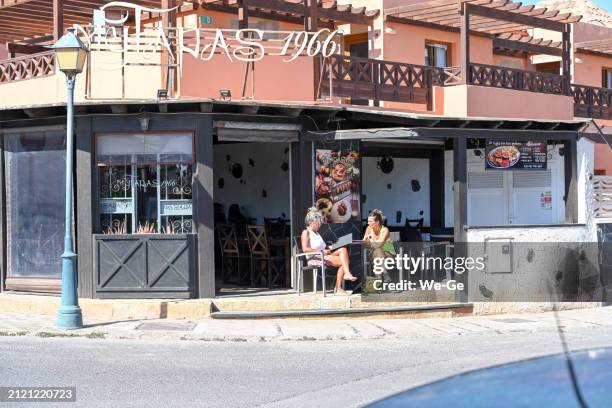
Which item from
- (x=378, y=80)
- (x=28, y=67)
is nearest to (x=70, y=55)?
(x=28, y=67)

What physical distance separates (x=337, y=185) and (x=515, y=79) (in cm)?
725

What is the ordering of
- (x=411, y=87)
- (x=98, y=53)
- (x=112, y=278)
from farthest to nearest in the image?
1. (x=411, y=87)
2. (x=98, y=53)
3. (x=112, y=278)

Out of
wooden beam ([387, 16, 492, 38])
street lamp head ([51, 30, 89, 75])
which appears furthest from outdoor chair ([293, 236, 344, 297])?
wooden beam ([387, 16, 492, 38])

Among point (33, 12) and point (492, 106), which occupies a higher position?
point (33, 12)

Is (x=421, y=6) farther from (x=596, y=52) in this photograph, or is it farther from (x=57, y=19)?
(x=596, y=52)

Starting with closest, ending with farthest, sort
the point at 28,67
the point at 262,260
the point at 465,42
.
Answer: the point at 262,260 < the point at 28,67 < the point at 465,42

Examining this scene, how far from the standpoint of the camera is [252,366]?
34.3 ft

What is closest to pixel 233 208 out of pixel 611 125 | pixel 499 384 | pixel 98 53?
pixel 98 53

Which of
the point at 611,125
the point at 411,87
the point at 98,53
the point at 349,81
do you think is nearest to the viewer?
the point at 98,53

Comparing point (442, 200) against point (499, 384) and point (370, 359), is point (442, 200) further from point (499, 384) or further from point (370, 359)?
point (499, 384)

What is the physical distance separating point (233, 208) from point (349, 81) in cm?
378

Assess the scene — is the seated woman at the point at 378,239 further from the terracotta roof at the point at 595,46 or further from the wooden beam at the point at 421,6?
the terracotta roof at the point at 595,46

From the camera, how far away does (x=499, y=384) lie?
10.5 feet

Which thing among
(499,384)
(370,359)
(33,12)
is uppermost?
(33,12)
